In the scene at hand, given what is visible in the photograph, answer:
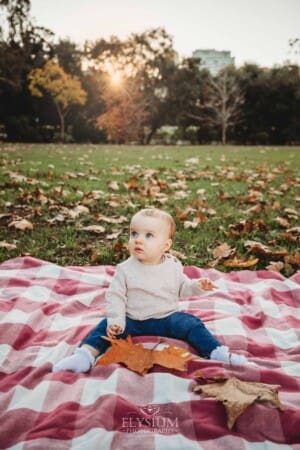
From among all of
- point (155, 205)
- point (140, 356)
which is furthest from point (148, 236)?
point (155, 205)

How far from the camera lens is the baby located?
1.81m

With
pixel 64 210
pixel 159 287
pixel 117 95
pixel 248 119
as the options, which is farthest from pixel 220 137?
pixel 159 287

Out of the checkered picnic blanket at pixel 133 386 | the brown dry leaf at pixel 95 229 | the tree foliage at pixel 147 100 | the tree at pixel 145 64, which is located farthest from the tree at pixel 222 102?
the checkered picnic blanket at pixel 133 386

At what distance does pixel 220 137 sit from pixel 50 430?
23874 mm

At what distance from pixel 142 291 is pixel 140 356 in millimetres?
308

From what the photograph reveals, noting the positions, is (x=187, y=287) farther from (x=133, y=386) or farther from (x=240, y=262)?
(x=240, y=262)

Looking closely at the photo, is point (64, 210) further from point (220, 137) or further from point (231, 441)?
point (220, 137)

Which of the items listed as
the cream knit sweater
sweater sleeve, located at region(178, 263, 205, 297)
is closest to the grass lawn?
sweater sleeve, located at region(178, 263, 205, 297)

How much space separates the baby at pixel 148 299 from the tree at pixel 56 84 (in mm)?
23151

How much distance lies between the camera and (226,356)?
1725 millimetres

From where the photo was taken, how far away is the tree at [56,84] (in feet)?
75.4

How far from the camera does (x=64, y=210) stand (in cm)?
408

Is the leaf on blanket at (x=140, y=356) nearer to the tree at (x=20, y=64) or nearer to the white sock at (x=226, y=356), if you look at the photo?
the white sock at (x=226, y=356)

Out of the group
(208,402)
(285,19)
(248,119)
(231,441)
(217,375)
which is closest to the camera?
(231,441)
